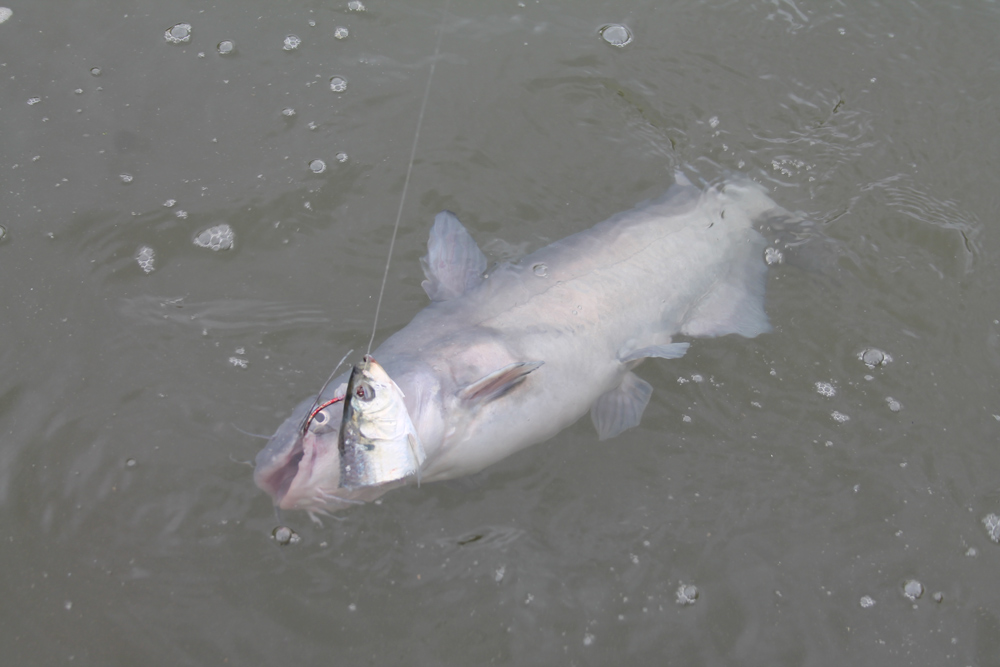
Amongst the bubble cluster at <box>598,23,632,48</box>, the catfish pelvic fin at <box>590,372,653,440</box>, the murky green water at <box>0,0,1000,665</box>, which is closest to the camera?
the murky green water at <box>0,0,1000,665</box>

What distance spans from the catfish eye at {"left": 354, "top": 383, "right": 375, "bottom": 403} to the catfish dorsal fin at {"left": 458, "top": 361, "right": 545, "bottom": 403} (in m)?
0.53

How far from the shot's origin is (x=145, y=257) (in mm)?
3561

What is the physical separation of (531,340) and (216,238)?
181 cm

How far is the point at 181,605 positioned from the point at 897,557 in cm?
292

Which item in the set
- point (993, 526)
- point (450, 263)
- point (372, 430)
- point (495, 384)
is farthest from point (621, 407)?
point (993, 526)

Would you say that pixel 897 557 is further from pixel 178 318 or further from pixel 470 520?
pixel 178 318

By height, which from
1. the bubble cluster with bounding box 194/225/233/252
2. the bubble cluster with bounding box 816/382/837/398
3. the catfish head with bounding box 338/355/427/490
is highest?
the catfish head with bounding box 338/355/427/490

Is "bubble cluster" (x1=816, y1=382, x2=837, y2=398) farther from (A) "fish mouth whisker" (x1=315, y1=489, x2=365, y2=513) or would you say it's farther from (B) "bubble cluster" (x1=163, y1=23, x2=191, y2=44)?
(B) "bubble cluster" (x1=163, y1=23, x2=191, y2=44)

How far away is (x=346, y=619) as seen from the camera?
8.83 feet

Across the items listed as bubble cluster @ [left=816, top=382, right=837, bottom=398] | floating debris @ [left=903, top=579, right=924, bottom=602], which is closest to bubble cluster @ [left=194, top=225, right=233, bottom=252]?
bubble cluster @ [left=816, top=382, right=837, bottom=398]

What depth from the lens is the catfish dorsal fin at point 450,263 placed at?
10.3 ft

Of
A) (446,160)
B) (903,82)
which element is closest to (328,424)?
(446,160)

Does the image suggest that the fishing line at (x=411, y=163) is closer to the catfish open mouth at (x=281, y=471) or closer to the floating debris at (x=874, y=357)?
the catfish open mouth at (x=281, y=471)

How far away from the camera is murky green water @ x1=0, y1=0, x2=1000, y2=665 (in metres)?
2.76
